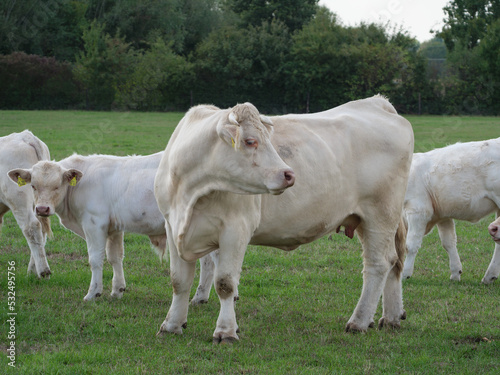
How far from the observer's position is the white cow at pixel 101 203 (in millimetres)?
7219

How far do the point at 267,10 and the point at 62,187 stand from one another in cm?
5002

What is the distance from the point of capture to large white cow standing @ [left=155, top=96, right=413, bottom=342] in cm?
507

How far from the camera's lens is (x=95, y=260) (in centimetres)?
720

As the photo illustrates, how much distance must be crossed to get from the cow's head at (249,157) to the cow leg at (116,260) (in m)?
2.78

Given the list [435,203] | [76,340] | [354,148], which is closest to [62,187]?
[76,340]

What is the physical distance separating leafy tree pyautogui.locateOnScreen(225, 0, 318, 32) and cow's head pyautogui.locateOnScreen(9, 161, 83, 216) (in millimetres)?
48752

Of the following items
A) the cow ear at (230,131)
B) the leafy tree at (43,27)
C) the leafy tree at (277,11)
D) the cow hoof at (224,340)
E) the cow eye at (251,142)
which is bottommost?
the cow hoof at (224,340)

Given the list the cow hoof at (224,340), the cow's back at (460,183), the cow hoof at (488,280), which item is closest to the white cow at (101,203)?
the cow hoof at (224,340)

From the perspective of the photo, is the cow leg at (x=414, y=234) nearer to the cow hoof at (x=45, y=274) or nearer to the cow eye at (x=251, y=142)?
the cow eye at (x=251, y=142)

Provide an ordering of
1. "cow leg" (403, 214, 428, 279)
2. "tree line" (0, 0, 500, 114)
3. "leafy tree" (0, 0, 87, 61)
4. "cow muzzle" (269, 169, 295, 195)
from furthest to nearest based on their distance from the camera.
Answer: "leafy tree" (0, 0, 87, 61), "tree line" (0, 0, 500, 114), "cow leg" (403, 214, 428, 279), "cow muzzle" (269, 169, 295, 195)

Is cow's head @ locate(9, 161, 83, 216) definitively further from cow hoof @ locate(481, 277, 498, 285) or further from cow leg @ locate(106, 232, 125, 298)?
cow hoof @ locate(481, 277, 498, 285)

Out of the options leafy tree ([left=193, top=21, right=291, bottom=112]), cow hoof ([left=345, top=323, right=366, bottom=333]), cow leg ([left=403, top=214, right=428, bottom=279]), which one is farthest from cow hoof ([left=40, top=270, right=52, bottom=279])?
leafy tree ([left=193, top=21, right=291, bottom=112])

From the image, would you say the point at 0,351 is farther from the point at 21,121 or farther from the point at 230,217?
the point at 21,121
